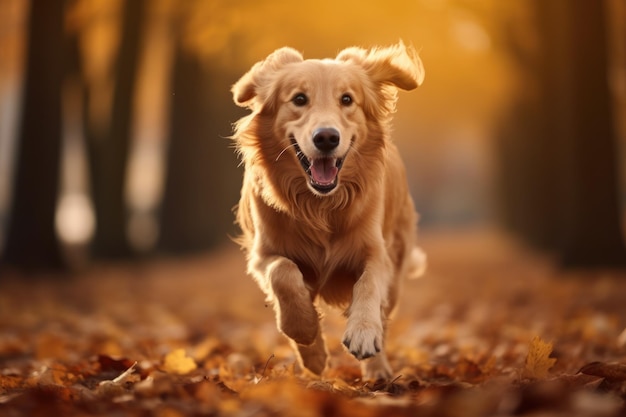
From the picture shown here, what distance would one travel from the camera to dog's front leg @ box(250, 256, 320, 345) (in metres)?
4.66

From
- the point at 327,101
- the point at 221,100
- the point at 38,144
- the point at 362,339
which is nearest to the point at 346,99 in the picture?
the point at 327,101

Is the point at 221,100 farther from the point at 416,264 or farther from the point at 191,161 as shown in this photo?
the point at 416,264

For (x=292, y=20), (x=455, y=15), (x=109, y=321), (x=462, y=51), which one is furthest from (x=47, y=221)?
(x=462, y=51)

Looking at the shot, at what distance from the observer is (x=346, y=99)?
16.3ft

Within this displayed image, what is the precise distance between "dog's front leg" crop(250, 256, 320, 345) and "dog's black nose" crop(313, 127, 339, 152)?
2.34ft

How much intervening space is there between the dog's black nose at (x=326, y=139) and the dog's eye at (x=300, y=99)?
0.37m

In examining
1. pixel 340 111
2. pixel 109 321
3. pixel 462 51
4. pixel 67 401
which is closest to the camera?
pixel 67 401

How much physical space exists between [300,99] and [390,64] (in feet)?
2.52

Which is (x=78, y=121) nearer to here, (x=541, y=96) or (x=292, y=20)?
(x=292, y=20)

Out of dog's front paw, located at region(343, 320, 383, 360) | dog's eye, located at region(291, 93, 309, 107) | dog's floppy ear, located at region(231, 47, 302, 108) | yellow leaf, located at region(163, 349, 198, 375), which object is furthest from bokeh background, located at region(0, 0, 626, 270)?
yellow leaf, located at region(163, 349, 198, 375)

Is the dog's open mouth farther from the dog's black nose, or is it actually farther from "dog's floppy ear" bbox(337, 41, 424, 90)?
"dog's floppy ear" bbox(337, 41, 424, 90)

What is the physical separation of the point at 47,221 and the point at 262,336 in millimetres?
5302

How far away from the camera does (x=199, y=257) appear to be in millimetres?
19281

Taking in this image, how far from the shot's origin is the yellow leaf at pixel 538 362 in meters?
4.15
